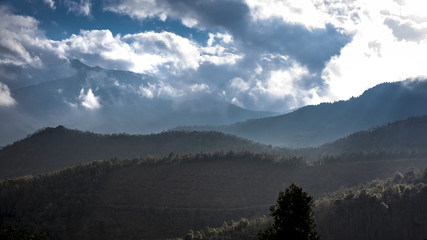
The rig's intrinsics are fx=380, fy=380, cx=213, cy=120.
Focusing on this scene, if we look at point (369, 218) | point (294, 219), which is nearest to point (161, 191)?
point (369, 218)

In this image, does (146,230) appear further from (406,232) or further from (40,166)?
(40,166)

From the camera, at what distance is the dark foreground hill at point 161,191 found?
115562 millimetres

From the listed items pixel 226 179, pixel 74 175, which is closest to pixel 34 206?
pixel 74 175

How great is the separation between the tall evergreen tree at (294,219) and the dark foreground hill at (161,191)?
271 ft

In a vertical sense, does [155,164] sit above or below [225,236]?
above

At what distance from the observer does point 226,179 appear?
148625 millimetres

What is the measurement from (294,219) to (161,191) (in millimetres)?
106708

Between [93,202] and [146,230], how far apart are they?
27380 millimetres

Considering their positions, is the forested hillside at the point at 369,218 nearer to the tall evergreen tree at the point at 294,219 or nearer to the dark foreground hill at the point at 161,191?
the dark foreground hill at the point at 161,191

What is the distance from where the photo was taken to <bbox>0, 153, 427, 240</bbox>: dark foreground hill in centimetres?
11556

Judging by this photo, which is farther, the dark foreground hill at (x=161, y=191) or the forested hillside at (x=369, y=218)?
the dark foreground hill at (x=161, y=191)

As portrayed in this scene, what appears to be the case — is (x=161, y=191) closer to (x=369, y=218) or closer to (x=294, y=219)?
(x=369, y=218)

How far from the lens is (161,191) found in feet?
447

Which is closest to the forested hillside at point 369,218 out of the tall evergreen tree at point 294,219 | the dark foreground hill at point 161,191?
the dark foreground hill at point 161,191
